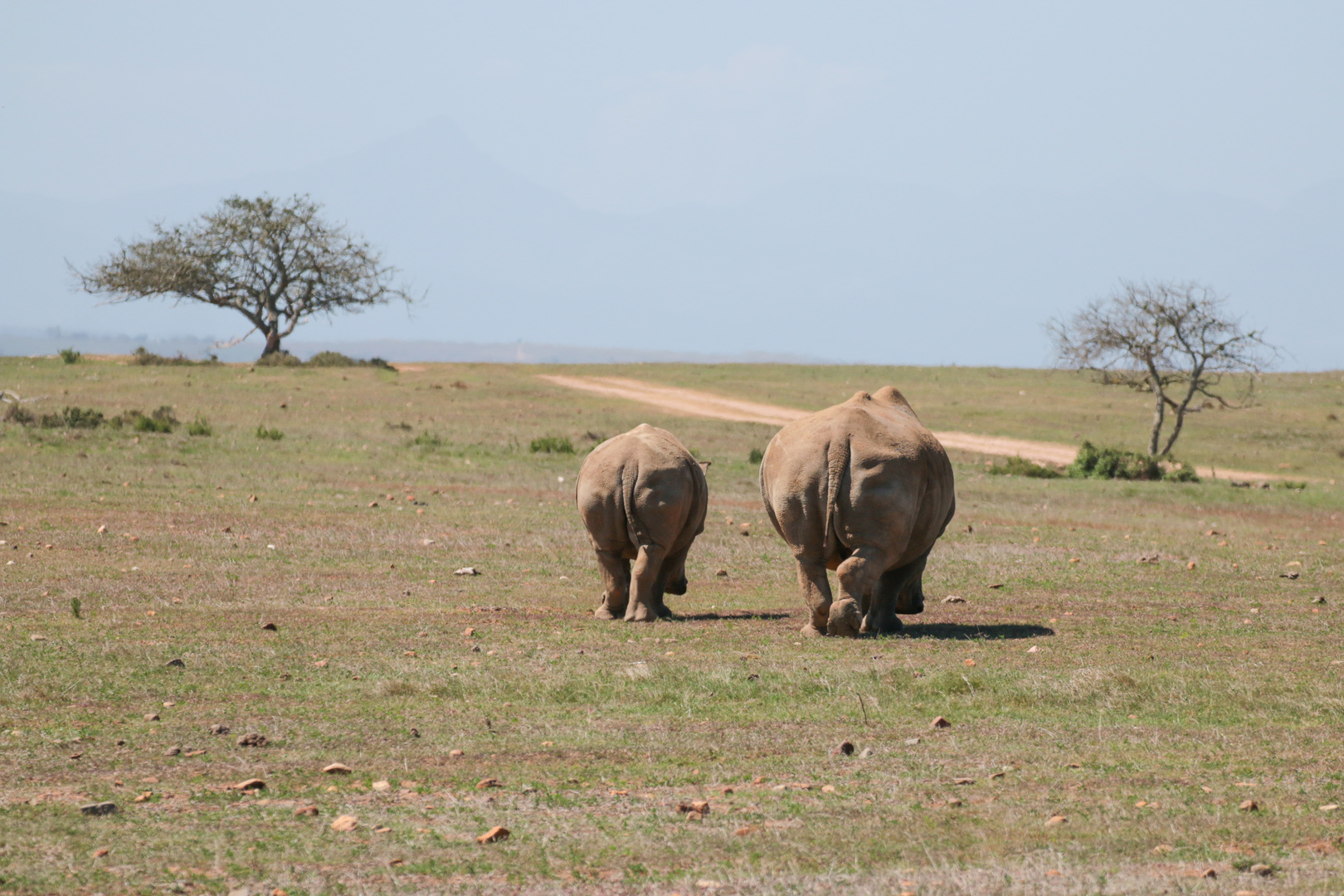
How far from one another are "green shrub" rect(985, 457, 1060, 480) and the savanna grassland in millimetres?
12774

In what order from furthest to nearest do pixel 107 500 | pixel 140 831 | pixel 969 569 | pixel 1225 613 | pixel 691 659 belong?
pixel 107 500 < pixel 969 569 < pixel 1225 613 < pixel 691 659 < pixel 140 831

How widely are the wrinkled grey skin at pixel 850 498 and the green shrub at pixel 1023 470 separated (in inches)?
982

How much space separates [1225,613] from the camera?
51.7ft

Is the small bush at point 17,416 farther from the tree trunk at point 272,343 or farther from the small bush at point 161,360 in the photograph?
the tree trunk at point 272,343

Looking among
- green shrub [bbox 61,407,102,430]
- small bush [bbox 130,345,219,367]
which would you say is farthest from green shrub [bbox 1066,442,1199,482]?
small bush [bbox 130,345,219,367]

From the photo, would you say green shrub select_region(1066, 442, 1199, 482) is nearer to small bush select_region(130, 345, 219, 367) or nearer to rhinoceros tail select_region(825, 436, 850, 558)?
rhinoceros tail select_region(825, 436, 850, 558)

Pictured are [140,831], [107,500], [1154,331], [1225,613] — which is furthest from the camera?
[1154,331]

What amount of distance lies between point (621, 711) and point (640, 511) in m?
4.69

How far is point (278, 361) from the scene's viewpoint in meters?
63.9

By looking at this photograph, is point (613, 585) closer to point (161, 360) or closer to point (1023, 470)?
point (1023, 470)

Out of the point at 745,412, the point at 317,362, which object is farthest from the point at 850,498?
the point at 317,362

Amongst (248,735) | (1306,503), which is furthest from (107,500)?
(1306,503)

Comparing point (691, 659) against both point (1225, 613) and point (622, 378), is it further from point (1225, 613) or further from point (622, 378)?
point (622, 378)

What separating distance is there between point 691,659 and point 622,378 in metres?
60.4
